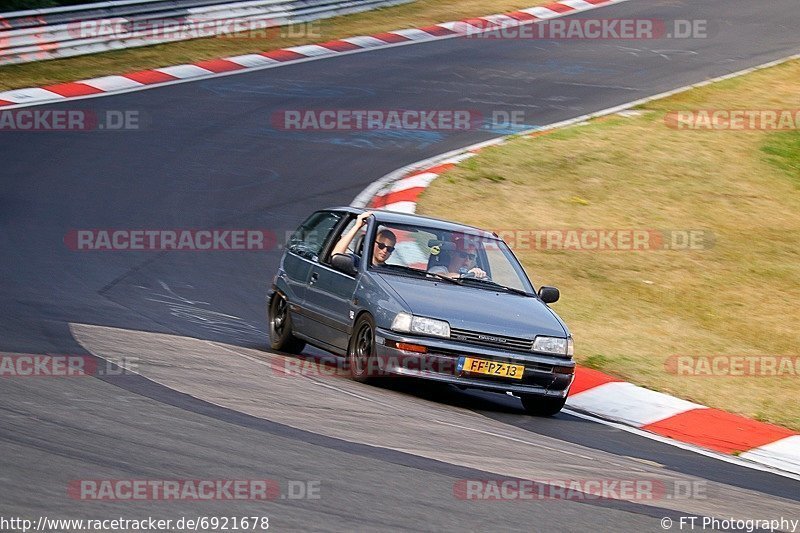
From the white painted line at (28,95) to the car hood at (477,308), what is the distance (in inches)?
468

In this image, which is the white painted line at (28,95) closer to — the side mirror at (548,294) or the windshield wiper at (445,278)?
the windshield wiper at (445,278)

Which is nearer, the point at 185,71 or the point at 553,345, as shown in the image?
the point at 553,345

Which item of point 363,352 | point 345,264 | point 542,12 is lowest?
point 542,12

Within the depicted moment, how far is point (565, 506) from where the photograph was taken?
644cm

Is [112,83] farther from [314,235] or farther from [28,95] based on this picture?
[314,235]

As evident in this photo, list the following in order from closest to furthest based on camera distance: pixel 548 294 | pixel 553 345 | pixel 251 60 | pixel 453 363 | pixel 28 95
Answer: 1. pixel 453 363
2. pixel 553 345
3. pixel 548 294
4. pixel 28 95
5. pixel 251 60

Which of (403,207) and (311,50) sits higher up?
(311,50)

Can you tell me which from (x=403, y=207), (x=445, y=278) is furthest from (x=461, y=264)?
(x=403, y=207)

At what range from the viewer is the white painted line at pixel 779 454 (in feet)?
Answer: 29.6

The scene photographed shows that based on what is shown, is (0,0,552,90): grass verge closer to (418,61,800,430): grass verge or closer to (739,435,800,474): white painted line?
(418,61,800,430): grass verge

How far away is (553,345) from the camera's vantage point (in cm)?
953

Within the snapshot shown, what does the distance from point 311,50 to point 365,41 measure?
5.06 feet

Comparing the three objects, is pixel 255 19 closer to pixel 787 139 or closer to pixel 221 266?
pixel 787 139

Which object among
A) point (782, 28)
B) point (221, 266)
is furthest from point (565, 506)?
point (782, 28)
